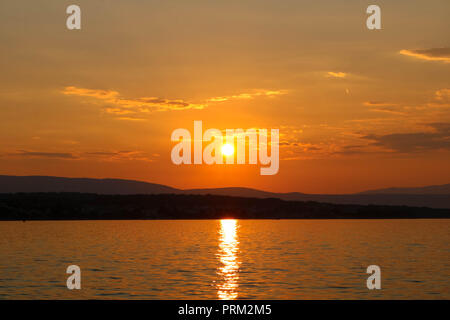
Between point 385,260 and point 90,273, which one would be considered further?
point 385,260

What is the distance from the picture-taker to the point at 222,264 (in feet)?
200
